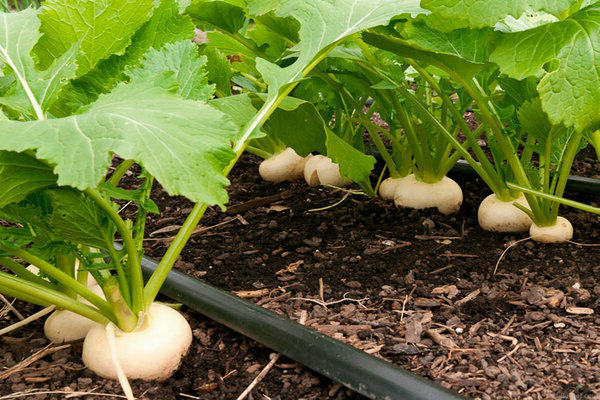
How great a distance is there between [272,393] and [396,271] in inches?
20.9

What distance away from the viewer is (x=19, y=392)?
3.83 ft

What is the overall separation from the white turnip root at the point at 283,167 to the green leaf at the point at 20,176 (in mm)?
1305

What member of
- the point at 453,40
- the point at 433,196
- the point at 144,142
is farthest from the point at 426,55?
the point at 144,142

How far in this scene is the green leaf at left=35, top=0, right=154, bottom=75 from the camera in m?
1.21

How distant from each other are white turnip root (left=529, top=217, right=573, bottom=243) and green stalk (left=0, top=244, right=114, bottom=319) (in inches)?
42.7

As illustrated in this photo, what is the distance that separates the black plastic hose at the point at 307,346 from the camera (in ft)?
3.51

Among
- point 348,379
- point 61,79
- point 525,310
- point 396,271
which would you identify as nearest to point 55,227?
point 61,79

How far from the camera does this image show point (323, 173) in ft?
6.99

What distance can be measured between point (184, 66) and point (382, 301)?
0.69 meters

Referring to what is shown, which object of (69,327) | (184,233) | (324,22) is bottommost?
(69,327)

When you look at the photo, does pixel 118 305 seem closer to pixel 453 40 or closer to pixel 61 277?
pixel 61 277

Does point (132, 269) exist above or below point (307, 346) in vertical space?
above

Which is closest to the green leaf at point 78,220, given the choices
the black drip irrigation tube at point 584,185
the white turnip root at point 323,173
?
the white turnip root at point 323,173

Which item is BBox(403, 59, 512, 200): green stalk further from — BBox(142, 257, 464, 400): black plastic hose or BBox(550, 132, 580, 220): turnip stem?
BBox(142, 257, 464, 400): black plastic hose
